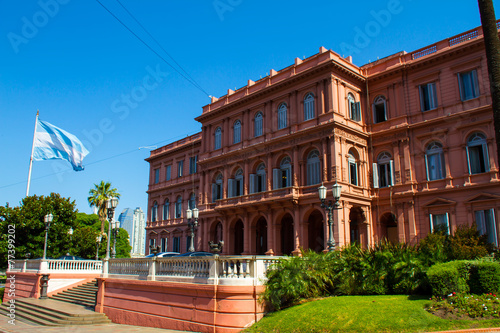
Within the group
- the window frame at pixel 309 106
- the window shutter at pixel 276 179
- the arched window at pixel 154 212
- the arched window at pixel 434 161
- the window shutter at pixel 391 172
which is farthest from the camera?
the arched window at pixel 154 212

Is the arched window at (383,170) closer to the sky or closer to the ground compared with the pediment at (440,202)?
closer to the sky

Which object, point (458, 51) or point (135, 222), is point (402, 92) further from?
point (135, 222)

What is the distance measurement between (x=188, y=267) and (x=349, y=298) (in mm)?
5979

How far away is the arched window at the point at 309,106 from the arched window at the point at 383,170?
19.1 ft

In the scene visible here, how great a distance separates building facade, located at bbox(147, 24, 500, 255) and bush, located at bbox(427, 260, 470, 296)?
43.8ft

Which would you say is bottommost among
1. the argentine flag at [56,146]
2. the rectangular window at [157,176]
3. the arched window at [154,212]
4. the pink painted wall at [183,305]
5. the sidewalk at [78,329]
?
the sidewalk at [78,329]

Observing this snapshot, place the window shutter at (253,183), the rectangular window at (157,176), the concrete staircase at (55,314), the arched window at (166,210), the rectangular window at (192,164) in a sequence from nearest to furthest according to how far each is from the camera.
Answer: the concrete staircase at (55,314) → the window shutter at (253,183) → the rectangular window at (192,164) → the arched window at (166,210) → the rectangular window at (157,176)

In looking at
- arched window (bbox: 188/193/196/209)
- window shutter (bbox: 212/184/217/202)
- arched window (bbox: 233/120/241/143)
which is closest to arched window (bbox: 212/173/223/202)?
window shutter (bbox: 212/184/217/202)

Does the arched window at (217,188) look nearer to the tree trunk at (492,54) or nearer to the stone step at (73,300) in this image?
the stone step at (73,300)

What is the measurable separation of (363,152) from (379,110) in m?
3.54

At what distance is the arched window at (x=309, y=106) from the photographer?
3142 cm

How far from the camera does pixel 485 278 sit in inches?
464

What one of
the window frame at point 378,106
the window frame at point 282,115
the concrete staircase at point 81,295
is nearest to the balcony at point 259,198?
the window frame at point 282,115

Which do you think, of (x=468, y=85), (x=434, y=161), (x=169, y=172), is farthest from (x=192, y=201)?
(x=468, y=85)
